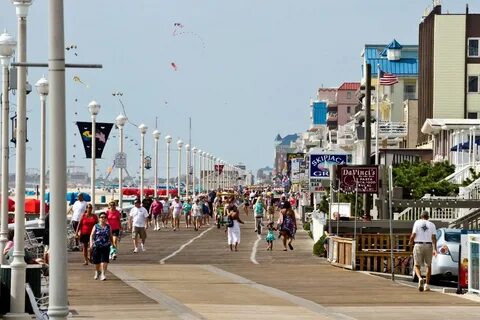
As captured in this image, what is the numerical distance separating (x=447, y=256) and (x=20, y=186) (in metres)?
14.2

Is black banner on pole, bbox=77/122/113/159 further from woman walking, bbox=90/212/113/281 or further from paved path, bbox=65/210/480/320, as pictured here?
woman walking, bbox=90/212/113/281

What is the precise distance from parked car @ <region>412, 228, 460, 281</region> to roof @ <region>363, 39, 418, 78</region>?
81.4m

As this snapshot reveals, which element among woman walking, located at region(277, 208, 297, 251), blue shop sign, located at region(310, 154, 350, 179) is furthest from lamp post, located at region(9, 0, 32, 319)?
blue shop sign, located at region(310, 154, 350, 179)

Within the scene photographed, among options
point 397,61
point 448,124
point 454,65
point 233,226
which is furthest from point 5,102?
point 397,61

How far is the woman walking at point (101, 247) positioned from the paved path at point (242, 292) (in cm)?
34

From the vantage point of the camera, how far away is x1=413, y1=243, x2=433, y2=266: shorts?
30.5m

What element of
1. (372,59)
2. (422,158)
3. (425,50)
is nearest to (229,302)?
(422,158)

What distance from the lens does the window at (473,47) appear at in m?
90.4

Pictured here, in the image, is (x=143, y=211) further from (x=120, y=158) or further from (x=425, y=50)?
(x=425, y=50)

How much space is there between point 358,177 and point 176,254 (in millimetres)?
5971

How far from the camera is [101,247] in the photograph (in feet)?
97.8

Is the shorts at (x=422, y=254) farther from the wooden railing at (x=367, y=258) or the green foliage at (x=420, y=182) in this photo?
the green foliage at (x=420, y=182)

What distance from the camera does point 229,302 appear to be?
24.6m

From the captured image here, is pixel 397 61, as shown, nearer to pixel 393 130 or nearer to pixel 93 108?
pixel 393 130
